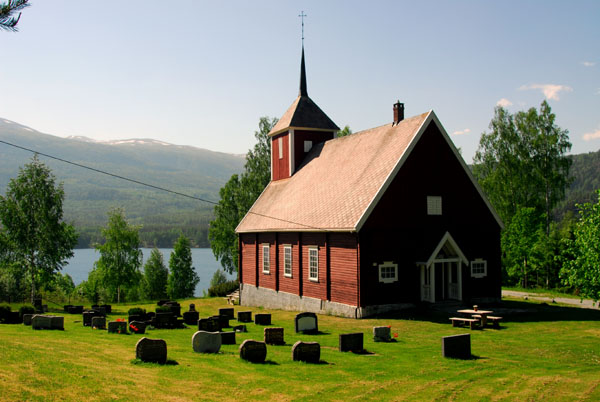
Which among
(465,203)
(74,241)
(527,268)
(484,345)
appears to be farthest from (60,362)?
(74,241)

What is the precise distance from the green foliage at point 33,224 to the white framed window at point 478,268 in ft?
137

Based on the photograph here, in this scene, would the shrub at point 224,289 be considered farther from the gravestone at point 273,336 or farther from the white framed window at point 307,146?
the gravestone at point 273,336

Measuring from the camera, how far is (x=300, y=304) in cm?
3106

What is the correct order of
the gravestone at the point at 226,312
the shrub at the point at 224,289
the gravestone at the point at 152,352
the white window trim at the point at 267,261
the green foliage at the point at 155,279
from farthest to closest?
the green foliage at the point at 155,279 < the shrub at the point at 224,289 < the white window trim at the point at 267,261 < the gravestone at the point at 226,312 < the gravestone at the point at 152,352

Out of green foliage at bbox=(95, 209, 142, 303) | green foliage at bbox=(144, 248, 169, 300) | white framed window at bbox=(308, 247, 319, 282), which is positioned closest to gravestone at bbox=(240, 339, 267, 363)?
white framed window at bbox=(308, 247, 319, 282)

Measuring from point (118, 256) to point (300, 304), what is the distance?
41.8m

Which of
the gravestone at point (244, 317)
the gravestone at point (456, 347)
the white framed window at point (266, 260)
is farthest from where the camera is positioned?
the white framed window at point (266, 260)

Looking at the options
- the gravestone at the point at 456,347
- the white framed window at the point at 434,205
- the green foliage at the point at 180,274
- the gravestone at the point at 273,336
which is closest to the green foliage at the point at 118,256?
the green foliage at the point at 180,274

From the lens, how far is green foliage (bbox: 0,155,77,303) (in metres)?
52.2

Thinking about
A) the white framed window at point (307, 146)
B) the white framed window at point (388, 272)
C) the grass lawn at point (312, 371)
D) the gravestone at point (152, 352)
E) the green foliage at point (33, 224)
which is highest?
the white framed window at point (307, 146)

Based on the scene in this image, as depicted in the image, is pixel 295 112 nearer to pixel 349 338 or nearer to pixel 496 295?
pixel 496 295

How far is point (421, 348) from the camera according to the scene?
1838 centimetres

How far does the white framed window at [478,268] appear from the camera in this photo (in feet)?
96.0

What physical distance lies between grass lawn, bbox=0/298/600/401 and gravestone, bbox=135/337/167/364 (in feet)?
0.98
